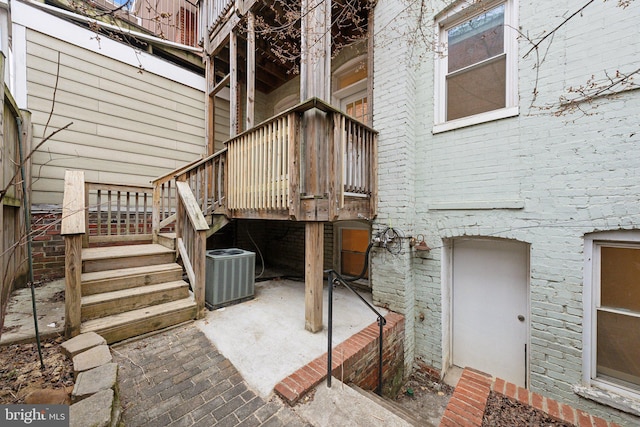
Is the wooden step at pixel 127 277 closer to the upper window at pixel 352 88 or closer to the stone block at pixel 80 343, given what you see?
the stone block at pixel 80 343

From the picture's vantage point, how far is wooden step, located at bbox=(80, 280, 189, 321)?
268 cm

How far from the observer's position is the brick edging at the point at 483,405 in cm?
182

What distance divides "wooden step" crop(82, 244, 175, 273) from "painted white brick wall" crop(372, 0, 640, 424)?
3.26 metres

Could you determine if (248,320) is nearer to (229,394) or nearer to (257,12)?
(229,394)

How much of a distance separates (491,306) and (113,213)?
22.3ft

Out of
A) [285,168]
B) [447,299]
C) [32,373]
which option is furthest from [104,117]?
[447,299]

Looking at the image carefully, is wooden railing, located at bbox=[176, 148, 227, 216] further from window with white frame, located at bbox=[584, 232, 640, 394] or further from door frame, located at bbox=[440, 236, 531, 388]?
window with white frame, located at bbox=[584, 232, 640, 394]

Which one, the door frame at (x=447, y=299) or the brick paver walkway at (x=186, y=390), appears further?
the door frame at (x=447, y=299)

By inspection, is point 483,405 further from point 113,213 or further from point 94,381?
point 113,213

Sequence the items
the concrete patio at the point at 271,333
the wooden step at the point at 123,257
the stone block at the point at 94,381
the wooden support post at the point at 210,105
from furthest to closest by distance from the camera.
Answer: the wooden support post at the point at 210,105, the wooden step at the point at 123,257, the concrete patio at the point at 271,333, the stone block at the point at 94,381

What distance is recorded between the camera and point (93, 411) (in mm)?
1480

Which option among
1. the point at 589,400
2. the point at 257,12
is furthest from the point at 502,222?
the point at 257,12

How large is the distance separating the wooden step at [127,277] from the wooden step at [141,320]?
369 mm

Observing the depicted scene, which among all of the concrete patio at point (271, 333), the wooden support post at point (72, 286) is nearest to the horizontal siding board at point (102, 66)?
the wooden support post at point (72, 286)
